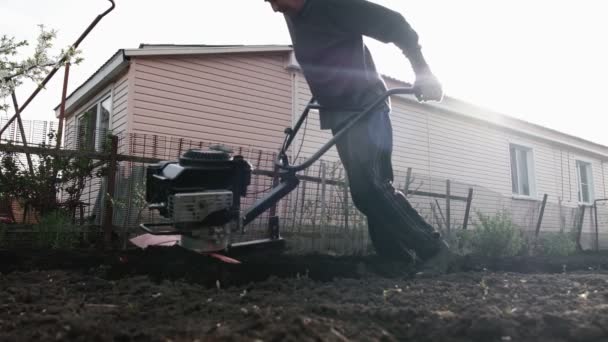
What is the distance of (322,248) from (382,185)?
119 inches

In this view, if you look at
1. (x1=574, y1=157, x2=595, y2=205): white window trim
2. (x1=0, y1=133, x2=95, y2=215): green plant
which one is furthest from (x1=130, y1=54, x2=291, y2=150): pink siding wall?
(x1=574, y1=157, x2=595, y2=205): white window trim

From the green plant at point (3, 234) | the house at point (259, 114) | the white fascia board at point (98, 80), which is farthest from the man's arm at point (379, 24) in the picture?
the white fascia board at point (98, 80)

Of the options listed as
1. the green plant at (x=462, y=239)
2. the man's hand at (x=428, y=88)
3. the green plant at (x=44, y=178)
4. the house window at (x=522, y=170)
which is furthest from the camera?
the house window at (x=522, y=170)

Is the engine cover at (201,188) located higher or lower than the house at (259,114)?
lower

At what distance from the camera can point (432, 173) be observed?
14.1 metres

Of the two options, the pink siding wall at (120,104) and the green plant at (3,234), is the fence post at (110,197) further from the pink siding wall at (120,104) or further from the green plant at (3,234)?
the pink siding wall at (120,104)

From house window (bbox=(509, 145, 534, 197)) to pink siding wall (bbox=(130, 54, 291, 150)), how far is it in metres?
9.73

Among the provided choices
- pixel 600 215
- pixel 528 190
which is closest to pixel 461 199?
pixel 600 215

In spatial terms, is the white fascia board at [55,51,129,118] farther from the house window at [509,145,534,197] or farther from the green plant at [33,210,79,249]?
the house window at [509,145,534,197]

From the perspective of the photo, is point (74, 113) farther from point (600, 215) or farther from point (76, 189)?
point (600, 215)

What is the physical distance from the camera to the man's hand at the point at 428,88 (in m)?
3.02

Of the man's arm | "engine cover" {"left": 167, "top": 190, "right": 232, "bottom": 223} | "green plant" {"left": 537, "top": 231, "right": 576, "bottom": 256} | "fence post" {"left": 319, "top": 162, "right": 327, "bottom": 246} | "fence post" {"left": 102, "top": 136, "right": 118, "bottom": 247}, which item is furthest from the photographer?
"green plant" {"left": 537, "top": 231, "right": 576, "bottom": 256}

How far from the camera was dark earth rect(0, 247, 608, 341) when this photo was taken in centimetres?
147

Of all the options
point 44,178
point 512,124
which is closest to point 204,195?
point 44,178
